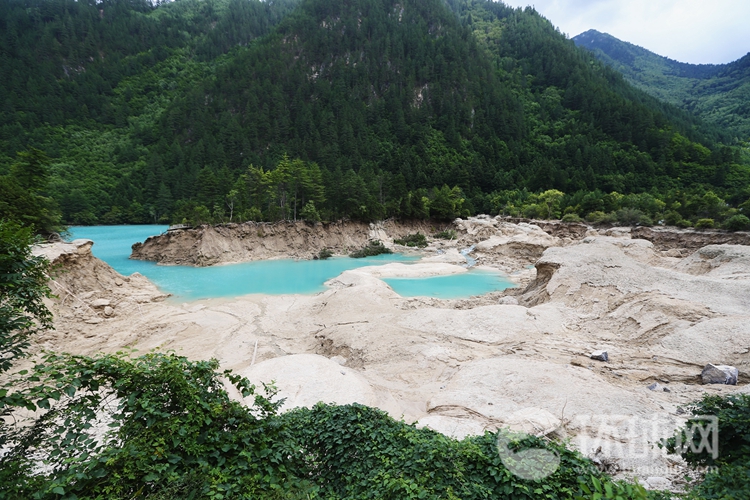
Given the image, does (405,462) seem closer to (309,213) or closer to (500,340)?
(500,340)

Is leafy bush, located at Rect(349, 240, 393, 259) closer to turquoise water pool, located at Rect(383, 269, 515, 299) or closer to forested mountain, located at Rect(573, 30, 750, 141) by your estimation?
turquoise water pool, located at Rect(383, 269, 515, 299)

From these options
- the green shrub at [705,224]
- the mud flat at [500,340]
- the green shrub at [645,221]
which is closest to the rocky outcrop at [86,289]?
the mud flat at [500,340]

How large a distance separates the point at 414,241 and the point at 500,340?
120ft

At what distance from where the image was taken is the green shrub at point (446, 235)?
172 feet

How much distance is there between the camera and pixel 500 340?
43.5 ft

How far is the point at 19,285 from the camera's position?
4.80 meters

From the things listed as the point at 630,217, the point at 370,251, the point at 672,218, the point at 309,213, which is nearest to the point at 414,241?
the point at 370,251

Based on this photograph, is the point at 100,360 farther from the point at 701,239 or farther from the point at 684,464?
the point at 701,239

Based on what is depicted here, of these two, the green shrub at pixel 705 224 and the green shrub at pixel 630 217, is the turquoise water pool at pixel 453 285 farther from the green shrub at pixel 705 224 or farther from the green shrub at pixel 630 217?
the green shrub at pixel 705 224

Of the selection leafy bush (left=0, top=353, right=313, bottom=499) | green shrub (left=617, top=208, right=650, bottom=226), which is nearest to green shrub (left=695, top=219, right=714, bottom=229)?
green shrub (left=617, top=208, right=650, bottom=226)

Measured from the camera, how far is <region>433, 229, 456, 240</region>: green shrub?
52372mm

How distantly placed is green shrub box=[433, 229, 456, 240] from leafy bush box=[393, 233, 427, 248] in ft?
16.1

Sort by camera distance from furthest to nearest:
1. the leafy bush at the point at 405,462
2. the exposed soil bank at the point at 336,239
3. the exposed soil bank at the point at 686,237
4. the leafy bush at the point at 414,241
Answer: the leafy bush at the point at 414,241, the exposed soil bank at the point at 336,239, the exposed soil bank at the point at 686,237, the leafy bush at the point at 405,462

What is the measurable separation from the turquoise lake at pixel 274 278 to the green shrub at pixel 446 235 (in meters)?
12.3
